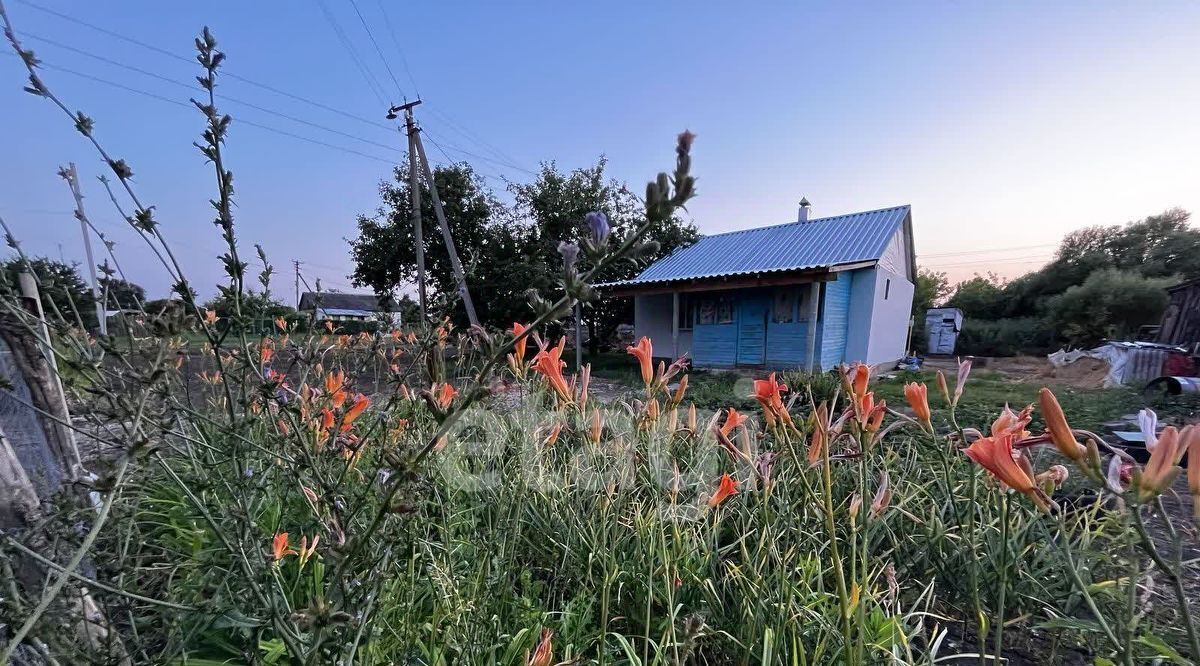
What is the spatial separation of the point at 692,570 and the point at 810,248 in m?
10.2

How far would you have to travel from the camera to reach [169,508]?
2.13 m

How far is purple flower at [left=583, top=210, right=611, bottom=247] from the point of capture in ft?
1.85

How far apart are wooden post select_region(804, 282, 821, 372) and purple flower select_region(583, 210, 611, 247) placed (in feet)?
27.9

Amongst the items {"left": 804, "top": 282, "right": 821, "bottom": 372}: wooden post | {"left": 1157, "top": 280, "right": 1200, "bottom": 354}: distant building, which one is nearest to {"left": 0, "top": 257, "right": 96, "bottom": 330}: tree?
{"left": 804, "top": 282, "right": 821, "bottom": 372}: wooden post

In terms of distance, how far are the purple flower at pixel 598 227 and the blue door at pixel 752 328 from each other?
9.75 meters

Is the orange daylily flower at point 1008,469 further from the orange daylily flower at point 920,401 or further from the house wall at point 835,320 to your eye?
the house wall at point 835,320

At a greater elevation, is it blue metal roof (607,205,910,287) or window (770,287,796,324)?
blue metal roof (607,205,910,287)

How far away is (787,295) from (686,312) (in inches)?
100

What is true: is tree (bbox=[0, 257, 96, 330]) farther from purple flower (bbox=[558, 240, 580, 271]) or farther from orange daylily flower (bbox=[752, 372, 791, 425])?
orange daylily flower (bbox=[752, 372, 791, 425])

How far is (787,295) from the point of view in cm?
944

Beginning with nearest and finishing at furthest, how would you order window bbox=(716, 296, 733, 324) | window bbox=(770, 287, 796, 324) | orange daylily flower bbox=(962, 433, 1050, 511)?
orange daylily flower bbox=(962, 433, 1050, 511) < window bbox=(770, 287, 796, 324) < window bbox=(716, 296, 733, 324)

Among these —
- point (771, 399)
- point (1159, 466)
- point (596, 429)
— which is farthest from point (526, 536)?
point (1159, 466)

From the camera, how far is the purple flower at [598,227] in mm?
562

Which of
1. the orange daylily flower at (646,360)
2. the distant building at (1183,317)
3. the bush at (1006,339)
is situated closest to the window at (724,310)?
the orange daylily flower at (646,360)
